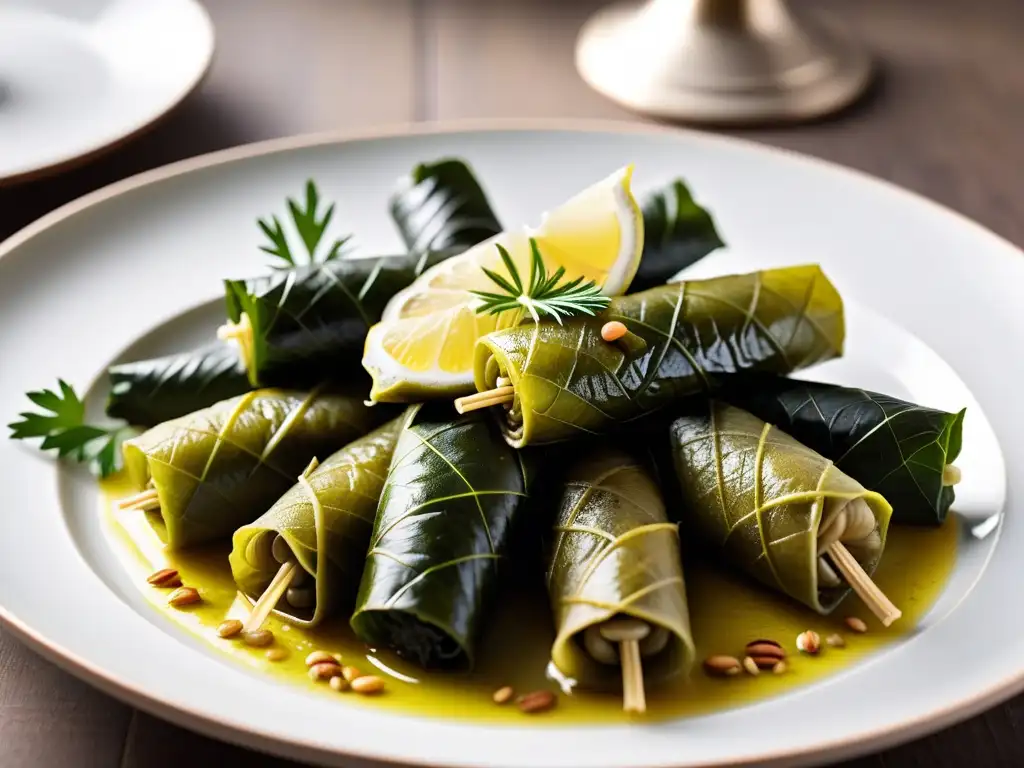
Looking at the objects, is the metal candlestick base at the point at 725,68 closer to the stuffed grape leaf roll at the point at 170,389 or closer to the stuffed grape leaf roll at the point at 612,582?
the stuffed grape leaf roll at the point at 170,389

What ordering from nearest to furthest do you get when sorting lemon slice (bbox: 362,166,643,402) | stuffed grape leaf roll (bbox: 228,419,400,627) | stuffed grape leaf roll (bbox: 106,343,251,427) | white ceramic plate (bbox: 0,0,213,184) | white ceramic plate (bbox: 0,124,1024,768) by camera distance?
white ceramic plate (bbox: 0,124,1024,768) < stuffed grape leaf roll (bbox: 228,419,400,627) < lemon slice (bbox: 362,166,643,402) < stuffed grape leaf roll (bbox: 106,343,251,427) < white ceramic plate (bbox: 0,0,213,184)

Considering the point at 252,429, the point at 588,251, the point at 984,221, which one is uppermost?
the point at 588,251

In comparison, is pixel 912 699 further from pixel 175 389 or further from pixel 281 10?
pixel 281 10

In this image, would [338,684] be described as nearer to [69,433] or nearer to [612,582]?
[612,582]

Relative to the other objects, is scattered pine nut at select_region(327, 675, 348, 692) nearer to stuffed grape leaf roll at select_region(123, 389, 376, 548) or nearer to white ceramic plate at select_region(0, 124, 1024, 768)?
white ceramic plate at select_region(0, 124, 1024, 768)

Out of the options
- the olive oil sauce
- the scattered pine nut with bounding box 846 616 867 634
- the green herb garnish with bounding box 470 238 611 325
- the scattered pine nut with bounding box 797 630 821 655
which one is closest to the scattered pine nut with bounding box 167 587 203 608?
the olive oil sauce

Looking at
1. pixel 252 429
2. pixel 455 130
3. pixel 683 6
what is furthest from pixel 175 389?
pixel 683 6

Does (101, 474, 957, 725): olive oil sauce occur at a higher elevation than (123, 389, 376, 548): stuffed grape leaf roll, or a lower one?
lower
